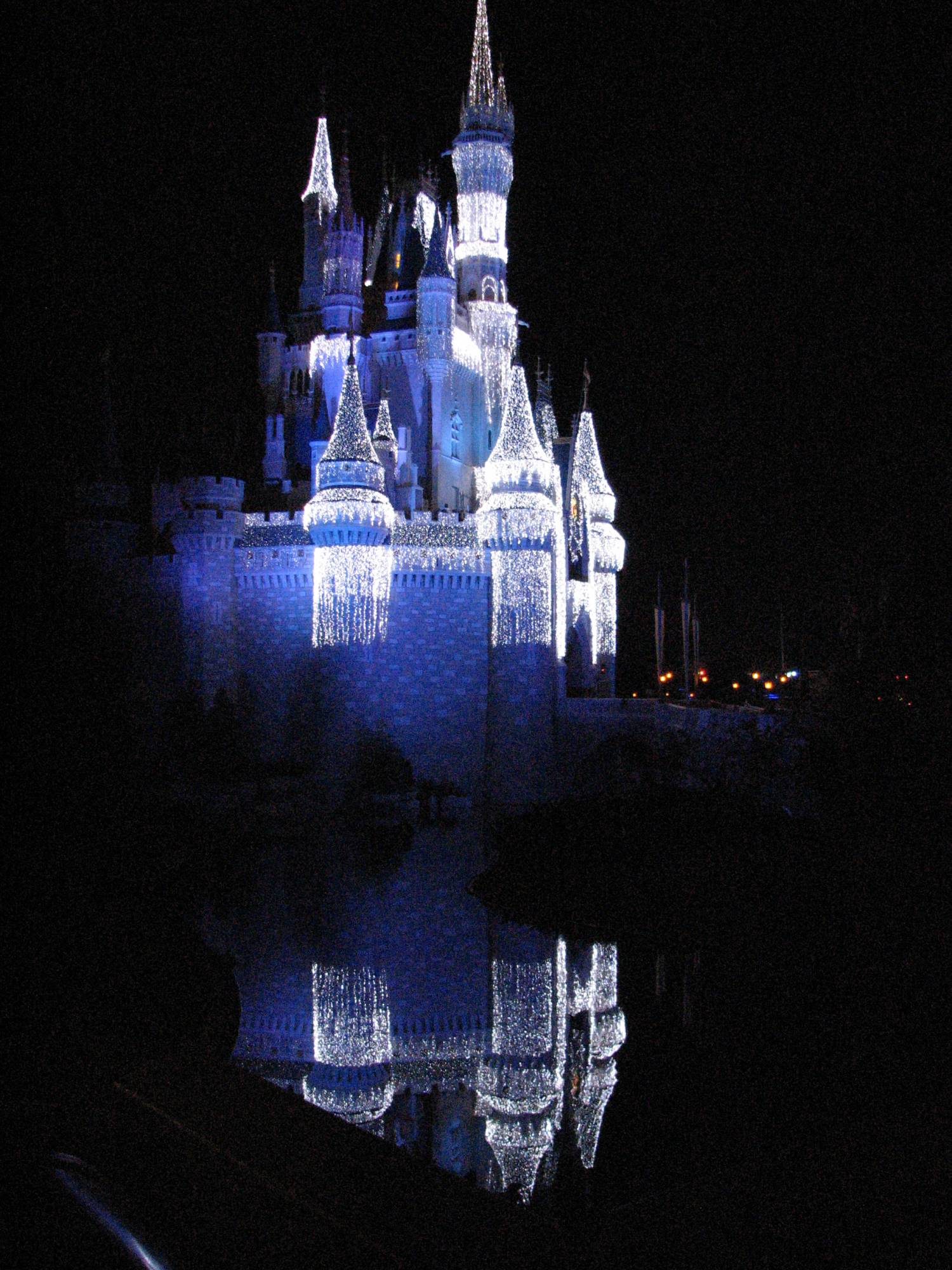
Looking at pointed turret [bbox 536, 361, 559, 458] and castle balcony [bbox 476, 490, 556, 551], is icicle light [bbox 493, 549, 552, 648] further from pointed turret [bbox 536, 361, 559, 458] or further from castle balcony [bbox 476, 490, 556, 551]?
pointed turret [bbox 536, 361, 559, 458]

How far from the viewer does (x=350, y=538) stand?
2100cm

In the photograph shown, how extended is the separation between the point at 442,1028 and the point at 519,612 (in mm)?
12404

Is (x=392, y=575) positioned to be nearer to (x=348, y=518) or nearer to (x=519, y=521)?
(x=348, y=518)

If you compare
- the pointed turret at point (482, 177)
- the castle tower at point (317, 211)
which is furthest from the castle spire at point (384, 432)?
the castle tower at point (317, 211)

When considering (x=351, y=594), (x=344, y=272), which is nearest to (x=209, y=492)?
(x=351, y=594)

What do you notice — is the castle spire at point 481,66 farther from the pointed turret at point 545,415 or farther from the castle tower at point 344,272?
the pointed turret at point 545,415

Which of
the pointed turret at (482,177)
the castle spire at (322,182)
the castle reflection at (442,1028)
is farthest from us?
the castle spire at (322,182)

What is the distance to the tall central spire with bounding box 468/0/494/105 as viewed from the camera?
26.4 metres

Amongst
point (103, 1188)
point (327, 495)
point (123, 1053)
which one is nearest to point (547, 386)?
point (327, 495)

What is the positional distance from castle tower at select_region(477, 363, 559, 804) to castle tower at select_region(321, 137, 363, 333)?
19.6 feet

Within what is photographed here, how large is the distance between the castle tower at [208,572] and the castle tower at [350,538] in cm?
197

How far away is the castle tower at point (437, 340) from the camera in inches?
1003

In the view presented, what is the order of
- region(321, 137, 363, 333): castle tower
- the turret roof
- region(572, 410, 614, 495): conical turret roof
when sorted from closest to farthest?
the turret roof, region(321, 137, 363, 333): castle tower, region(572, 410, 614, 495): conical turret roof

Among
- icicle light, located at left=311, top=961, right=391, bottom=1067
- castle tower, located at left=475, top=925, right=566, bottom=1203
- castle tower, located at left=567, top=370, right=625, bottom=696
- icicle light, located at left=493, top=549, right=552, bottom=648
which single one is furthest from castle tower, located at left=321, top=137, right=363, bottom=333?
icicle light, located at left=311, top=961, right=391, bottom=1067
